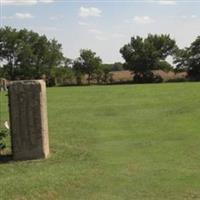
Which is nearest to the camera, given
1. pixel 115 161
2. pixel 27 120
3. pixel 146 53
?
pixel 115 161

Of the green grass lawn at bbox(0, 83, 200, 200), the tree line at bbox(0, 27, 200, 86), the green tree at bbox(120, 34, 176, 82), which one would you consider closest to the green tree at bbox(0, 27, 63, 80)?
the tree line at bbox(0, 27, 200, 86)

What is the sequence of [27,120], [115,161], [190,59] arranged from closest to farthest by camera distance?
[115,161] → [27,120] → [190,59]

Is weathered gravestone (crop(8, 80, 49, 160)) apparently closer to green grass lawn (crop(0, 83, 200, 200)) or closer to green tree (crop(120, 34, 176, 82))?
green grass lawn (crop(0, 83, 200, 200))

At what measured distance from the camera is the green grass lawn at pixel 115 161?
29.9 feet

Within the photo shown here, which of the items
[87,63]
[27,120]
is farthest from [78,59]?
[27,120]

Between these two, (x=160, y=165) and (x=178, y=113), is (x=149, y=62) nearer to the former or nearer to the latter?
(x=178, y=113)

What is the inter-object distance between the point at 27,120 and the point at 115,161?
6.24 feet

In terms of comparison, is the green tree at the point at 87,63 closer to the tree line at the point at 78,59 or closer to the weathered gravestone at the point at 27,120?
the tree line at the point at 78,59

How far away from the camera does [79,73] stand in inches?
3278

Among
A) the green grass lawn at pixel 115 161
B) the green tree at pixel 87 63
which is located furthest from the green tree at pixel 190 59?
the green grass lawn at pixel 115 161

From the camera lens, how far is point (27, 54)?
82.1 metres

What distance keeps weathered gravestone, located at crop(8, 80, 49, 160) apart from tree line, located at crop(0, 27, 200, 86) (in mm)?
66071

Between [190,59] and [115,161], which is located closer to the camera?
[115,161]

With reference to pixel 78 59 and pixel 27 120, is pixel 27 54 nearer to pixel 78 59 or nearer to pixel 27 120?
pixel 78 59
